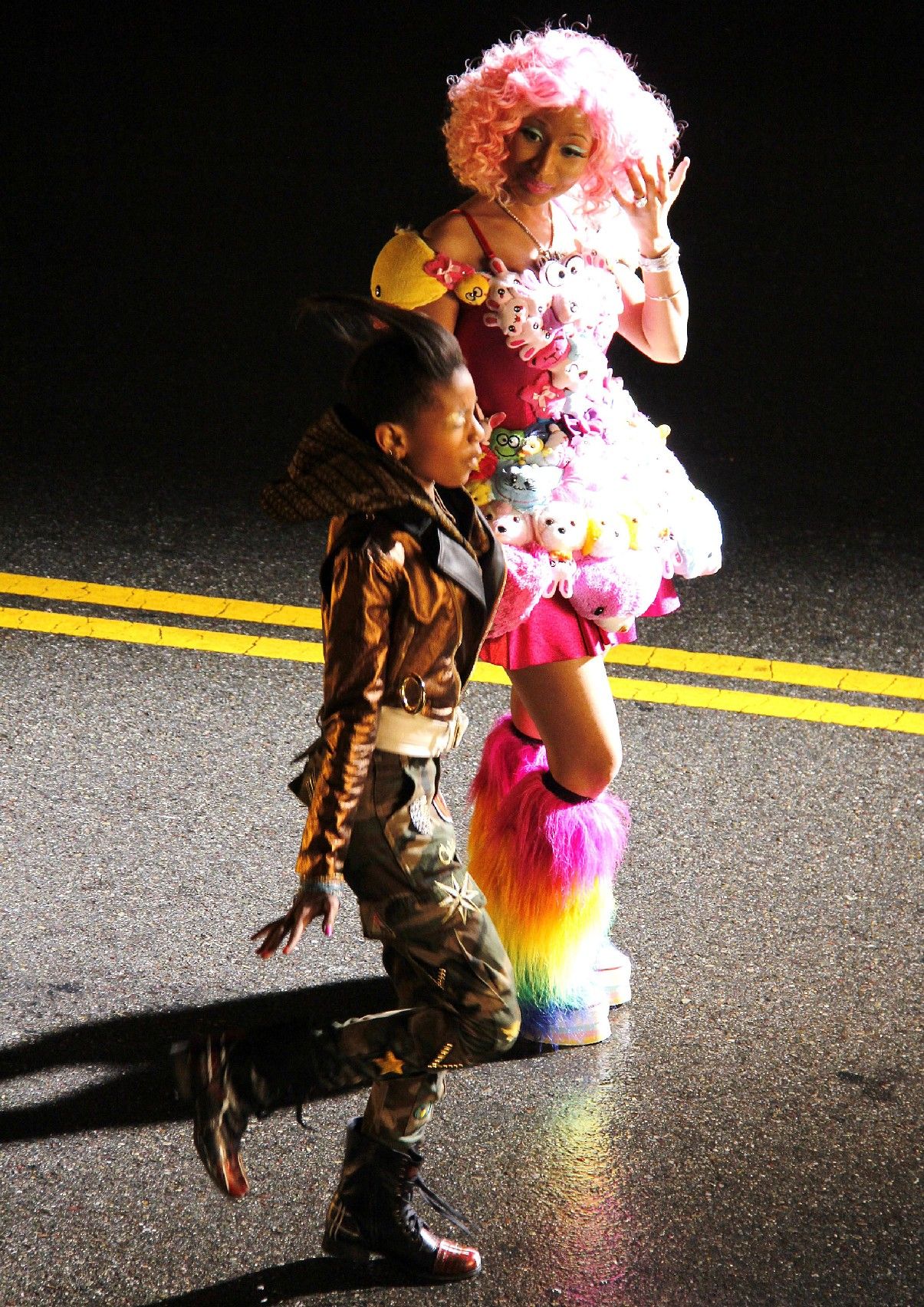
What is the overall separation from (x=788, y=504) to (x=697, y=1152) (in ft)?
10.9

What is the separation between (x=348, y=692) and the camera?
248 cm

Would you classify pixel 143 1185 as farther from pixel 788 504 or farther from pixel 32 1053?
pixel 788 504

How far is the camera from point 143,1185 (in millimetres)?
3061

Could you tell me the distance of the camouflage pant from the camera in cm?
257

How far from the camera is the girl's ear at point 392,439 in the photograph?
2479 millimetres

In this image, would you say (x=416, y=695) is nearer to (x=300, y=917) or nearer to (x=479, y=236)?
(x=300, y=917)

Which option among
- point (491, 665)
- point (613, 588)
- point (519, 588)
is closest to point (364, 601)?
point (519, 588)

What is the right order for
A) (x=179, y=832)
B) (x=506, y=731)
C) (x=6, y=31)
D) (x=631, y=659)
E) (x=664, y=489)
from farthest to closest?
(x=6, y=31) → (x=631, y=659) → (x=179, y=832) → (x=506, y=731) → (x=664, y=489)

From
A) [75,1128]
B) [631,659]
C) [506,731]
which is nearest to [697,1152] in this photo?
[506,731]

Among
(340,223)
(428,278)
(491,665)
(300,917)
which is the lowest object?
(300,917)

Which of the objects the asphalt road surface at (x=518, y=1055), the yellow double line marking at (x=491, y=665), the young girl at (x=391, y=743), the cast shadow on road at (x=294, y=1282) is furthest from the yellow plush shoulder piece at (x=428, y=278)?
the yellow double line marking at (x=491, y=665)

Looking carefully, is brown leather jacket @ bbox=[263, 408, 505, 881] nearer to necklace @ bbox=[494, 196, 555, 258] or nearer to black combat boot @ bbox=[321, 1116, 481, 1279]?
black combat boot @ bbox=[321, 1116, 481, 1279]

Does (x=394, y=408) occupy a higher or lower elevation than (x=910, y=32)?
lower

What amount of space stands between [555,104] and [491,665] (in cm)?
216
